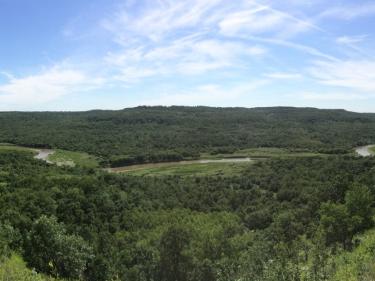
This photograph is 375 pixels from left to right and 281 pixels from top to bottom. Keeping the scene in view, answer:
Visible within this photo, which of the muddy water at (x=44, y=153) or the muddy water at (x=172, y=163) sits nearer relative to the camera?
the muddy water at (x=44, y=153)

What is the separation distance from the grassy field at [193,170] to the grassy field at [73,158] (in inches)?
490

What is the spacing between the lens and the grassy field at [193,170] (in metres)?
137

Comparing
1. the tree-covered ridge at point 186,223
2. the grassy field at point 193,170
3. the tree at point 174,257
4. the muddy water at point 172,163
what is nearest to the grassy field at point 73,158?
the muddy water at point 172,163

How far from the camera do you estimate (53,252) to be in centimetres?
4134

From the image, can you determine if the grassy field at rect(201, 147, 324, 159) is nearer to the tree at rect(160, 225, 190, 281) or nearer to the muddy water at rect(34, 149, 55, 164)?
the muddy water at rect(34, 149, 55, 164)

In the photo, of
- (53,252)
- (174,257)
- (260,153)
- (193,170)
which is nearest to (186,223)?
(174,257)

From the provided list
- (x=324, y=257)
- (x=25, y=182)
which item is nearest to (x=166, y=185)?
(x=25, y=182)

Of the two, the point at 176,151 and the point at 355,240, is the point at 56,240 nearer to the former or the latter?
the point at 355,240

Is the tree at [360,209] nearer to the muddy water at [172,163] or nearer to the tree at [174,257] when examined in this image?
the tree at [174,257]

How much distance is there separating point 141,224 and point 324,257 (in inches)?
1794

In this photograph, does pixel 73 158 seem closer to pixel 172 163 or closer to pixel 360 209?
pixel 172 163

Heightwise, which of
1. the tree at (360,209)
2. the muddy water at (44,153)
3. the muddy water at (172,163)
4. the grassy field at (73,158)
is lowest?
the muddy water at (172,163)

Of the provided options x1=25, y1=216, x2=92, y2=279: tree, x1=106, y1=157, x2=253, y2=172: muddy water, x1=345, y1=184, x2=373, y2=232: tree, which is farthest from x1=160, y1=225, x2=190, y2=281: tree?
x1=106, y1=157, x2=253, y2=172: muddy water

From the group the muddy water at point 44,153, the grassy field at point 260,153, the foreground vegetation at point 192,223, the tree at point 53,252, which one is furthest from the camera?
the grassy field at point 260,153
